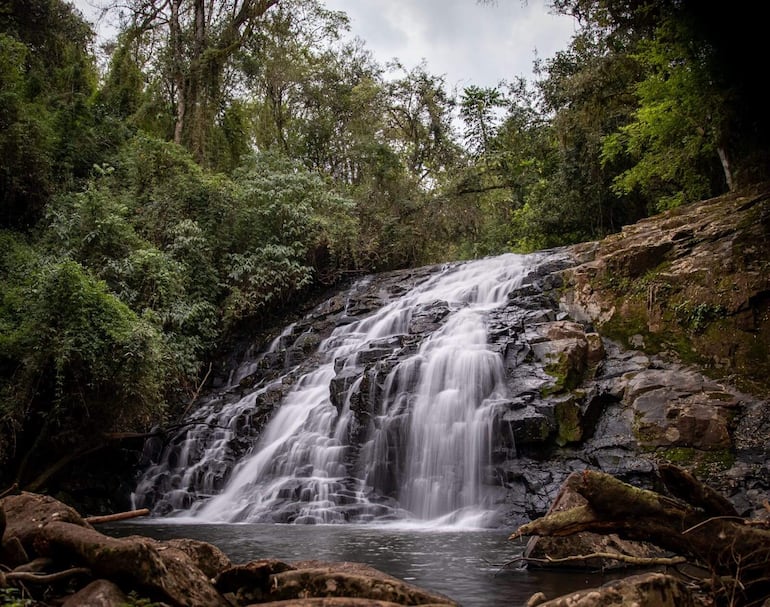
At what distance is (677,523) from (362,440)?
744 centimetres

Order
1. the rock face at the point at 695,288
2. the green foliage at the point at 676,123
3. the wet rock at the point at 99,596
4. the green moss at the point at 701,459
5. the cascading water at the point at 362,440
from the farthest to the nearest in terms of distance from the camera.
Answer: the green foliage at the point at 676,123 → the cascading water at the point at 362,440 → the rock face at the point at 695,288 → the green moss at the point at 701,459 → the wet rock at the point at 99,596

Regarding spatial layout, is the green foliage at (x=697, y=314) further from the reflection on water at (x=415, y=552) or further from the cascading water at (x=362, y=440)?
the reflection on water at (x=415, y=552)

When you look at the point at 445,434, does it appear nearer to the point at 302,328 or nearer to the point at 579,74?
the point at 302,328

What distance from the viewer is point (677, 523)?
12.6 feet

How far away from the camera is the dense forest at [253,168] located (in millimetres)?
10539

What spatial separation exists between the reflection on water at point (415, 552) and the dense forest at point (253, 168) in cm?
351

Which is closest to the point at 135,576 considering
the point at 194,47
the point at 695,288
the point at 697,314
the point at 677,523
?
the point at 677,523

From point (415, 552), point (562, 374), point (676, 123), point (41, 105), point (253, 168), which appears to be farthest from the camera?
point (253, 168)

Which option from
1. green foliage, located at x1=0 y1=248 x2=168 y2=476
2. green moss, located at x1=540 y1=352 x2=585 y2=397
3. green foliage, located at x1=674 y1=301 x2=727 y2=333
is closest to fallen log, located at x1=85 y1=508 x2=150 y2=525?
green foliage, located at x1=0 y1=248 x2=168 y2=476

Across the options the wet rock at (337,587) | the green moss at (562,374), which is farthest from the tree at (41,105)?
the wet rock at (337,587)

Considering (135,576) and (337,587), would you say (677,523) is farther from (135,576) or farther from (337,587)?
(135,576)

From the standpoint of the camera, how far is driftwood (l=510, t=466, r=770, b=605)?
11.8 feet

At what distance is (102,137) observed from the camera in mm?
19953

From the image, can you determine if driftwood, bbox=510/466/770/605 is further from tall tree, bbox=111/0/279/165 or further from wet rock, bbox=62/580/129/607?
tall tree, bbox=111/0/279/165
